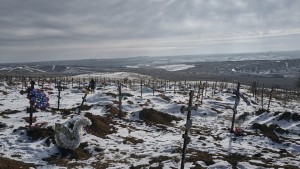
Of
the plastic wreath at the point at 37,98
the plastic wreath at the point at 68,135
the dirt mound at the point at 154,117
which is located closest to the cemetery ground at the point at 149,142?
the dirt mound at the point at 154,117

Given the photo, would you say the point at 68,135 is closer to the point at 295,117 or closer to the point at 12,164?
the point at 12,164

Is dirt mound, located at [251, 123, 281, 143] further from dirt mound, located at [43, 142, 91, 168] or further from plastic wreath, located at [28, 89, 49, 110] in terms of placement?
plastic wreath, located at [28, 89, 49, 110]

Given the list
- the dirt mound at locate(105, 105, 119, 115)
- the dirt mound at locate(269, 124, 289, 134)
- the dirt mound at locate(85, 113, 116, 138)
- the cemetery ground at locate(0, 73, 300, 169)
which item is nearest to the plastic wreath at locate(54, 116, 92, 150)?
the cemetery ground at locate(0, 73, 300, 169)

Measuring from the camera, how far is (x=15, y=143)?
24203mm

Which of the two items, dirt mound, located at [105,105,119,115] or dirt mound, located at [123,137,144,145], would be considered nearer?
dirt mound, located at [123,137,144,145]

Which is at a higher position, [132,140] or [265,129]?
[132,140]

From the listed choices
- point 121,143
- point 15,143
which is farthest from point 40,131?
point 121,143

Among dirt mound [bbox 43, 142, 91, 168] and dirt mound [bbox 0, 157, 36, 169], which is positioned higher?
dirt mound [bbox 0, 157, 36, 169]

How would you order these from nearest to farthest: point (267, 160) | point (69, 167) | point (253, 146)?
point (69, 167)
point (267, 160)
point (253, 146)

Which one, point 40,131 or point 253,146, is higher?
point 40,131

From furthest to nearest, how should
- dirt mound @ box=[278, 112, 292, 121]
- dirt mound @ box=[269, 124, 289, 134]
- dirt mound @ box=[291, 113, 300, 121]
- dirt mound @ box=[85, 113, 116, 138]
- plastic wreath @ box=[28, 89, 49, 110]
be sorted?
dirt mound @ box=[278, 112, 292, 121] → dirt mound @ box=[291, 113, 300, 121] → dirt mound @ box=[269, 124, 289, 134] → plastic wreath @ box=[28, 89, 49, 110] → dirt mound @ box=[85, 113, 116, 138]

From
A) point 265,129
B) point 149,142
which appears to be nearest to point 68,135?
point 149,142

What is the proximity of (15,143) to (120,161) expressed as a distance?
8789 mm

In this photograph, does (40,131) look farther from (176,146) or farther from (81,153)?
(176,146)
